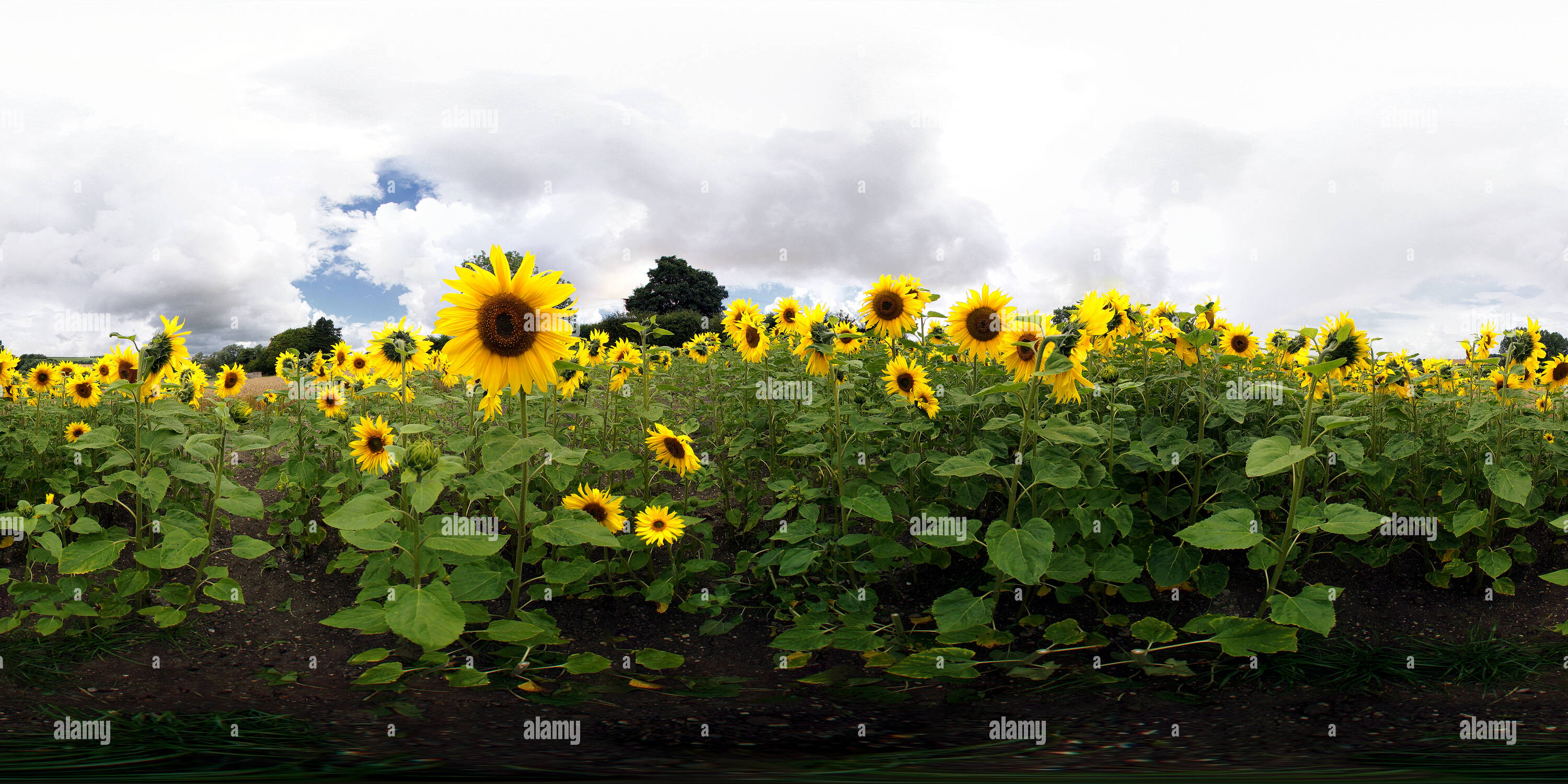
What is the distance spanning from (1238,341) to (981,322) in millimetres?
2976

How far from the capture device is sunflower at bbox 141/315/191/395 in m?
4.24

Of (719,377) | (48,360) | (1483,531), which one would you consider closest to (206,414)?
(48,360)

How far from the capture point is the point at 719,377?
23.4 feet

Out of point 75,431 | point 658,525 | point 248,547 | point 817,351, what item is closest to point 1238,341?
point 817,351

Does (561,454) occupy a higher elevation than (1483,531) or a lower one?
higher

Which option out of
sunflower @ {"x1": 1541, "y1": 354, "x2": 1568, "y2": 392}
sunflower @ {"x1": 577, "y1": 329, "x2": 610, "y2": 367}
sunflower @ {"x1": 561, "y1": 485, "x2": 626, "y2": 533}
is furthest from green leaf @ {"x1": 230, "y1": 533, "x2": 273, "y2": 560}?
sunflower @ {"x1": 1541, "y1": 354, "x2": 1568, "y2": 392}

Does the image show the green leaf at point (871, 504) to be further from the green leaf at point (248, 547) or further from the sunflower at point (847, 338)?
the green leaf at point (248, 547)

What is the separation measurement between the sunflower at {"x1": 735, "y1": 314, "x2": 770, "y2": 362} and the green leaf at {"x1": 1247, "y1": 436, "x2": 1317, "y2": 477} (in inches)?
140

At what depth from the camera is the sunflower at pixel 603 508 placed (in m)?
3.79

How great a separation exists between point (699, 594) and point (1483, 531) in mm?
4780

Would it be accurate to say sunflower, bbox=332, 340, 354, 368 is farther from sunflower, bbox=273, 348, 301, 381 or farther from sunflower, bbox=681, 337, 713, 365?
sunflower, bbox=681, 337, 713, 365

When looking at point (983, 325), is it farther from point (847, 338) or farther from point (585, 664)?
point (585, 664)

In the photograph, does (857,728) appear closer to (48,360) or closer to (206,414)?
(206,414)

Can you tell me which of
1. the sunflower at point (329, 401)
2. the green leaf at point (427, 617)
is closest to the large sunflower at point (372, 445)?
the green leaf at point (427, 617)
